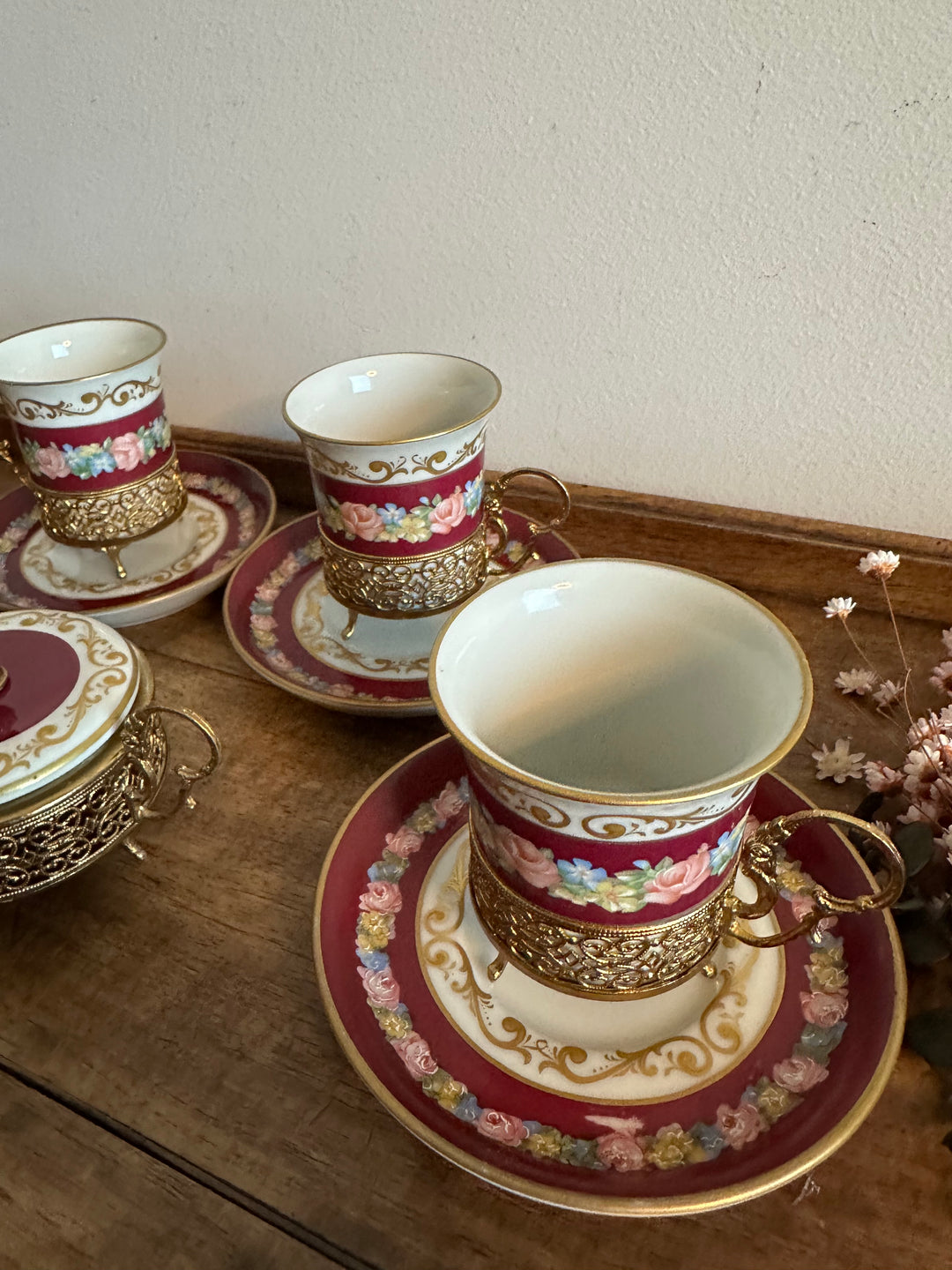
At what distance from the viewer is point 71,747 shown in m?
0.43

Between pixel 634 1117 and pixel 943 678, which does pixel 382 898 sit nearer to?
pixel 634 1117

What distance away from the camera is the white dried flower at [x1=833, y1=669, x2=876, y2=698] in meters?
0.58

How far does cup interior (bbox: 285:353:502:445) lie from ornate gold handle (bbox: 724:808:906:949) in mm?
390

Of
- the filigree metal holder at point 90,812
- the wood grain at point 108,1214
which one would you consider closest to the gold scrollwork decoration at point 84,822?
the filigree metal holder at point 90,812

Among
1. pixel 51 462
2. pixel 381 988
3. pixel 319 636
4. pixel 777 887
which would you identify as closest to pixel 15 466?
pixel 51 462

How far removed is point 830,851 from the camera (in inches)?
17.6

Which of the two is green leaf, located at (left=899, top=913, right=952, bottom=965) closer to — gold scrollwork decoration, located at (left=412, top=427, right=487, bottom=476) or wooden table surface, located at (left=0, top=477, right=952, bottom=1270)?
wooden table surface, located at (left=0, top=477, right=952, bottom=1270)

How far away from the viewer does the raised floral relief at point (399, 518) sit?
58 cm

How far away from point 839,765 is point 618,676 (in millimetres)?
183

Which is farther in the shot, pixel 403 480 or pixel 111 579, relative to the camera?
pixel 111 579

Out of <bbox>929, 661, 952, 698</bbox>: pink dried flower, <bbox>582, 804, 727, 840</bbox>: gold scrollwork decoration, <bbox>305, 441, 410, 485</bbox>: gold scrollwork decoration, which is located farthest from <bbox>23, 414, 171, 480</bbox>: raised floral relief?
<bbox>929, 661, 952, 698</bbox>: pink dried flower

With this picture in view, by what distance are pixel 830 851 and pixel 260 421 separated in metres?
0.67

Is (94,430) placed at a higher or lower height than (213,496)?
higher

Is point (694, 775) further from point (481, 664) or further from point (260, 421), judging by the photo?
point (260, 421)
